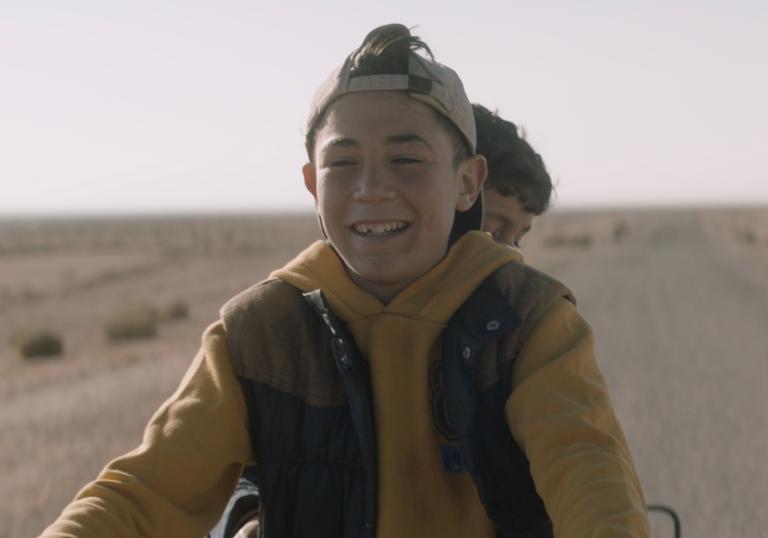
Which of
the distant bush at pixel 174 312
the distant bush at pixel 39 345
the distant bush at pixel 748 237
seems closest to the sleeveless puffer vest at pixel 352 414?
the distant bush at pixel 39 345

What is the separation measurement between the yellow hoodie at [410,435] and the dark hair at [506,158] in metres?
1.18

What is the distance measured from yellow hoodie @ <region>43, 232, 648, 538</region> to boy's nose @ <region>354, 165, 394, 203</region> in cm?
22

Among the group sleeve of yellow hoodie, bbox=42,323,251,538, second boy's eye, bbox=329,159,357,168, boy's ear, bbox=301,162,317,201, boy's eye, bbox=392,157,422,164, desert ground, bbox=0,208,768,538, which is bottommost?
desert ground, bbox=0,208,768,538

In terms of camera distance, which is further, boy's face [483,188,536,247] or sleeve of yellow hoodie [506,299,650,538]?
boy's face [483,188,536,247]

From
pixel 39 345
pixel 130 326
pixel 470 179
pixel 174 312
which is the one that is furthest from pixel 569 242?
pixel 470 179

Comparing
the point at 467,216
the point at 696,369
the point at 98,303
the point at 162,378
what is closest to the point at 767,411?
the point at 696,369

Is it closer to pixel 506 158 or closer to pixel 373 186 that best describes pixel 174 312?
pixel 506 158

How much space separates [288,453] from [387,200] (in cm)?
59

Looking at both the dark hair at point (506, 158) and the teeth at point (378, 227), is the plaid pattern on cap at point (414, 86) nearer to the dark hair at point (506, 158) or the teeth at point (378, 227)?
the teeth at point (378, 227)

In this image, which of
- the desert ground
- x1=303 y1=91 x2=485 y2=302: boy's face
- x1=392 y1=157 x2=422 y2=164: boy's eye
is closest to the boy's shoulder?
x1=303 y1=91 x2=485 y2=302: boy's face

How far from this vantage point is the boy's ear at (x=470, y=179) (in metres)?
2.54

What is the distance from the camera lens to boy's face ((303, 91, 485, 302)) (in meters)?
2.31

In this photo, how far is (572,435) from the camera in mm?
2023

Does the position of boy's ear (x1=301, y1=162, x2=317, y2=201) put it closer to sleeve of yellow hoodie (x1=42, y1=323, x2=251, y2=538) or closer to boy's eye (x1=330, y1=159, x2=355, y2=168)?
boy's eye (x1=330, y1=159, x2=355, y2=168)
